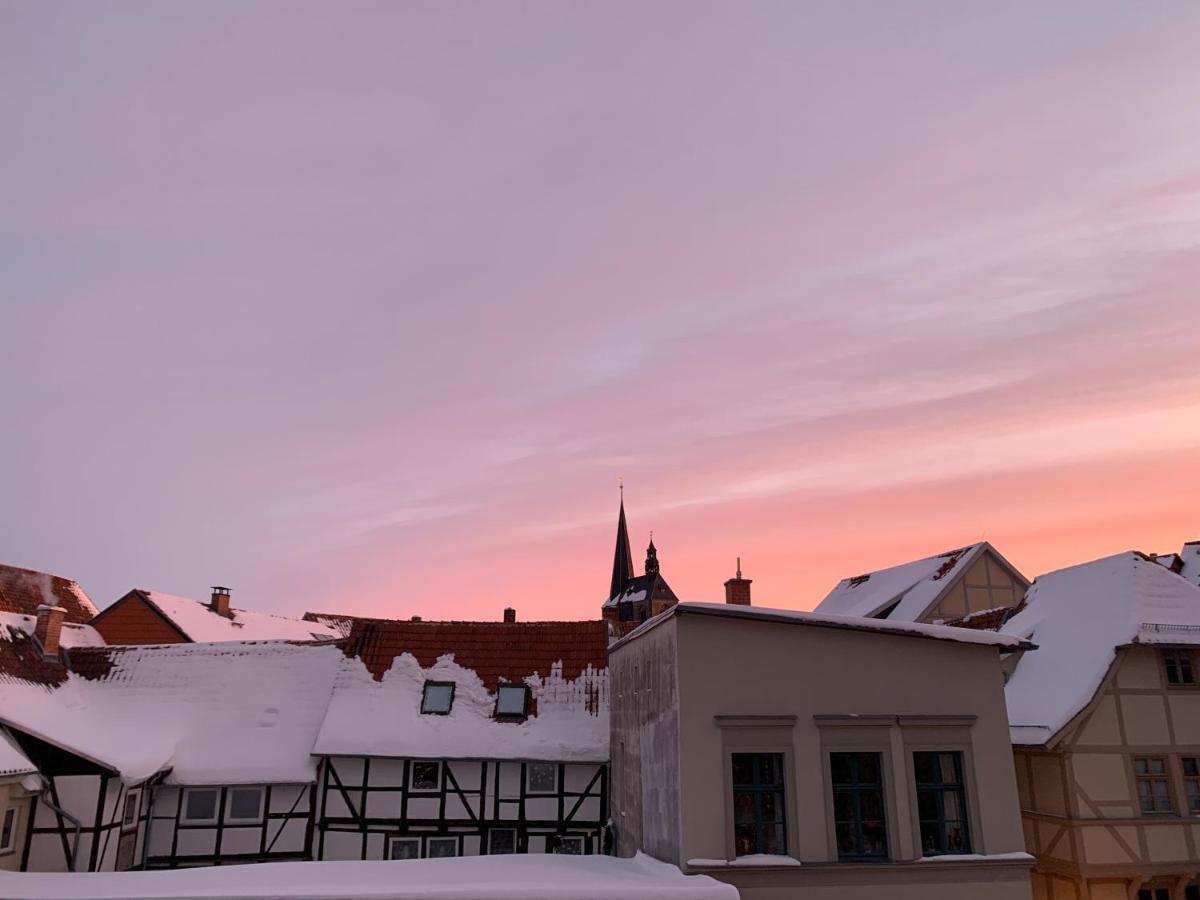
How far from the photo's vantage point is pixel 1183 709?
69.2 feet

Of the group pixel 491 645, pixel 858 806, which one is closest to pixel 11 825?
pixel 491 645

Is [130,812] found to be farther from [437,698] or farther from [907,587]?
[907,587]

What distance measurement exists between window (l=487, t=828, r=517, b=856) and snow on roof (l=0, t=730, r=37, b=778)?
10959mm

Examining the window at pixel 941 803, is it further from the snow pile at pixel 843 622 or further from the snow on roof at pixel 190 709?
the snow on roof at pixel 190 709

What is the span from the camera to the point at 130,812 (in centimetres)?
2278

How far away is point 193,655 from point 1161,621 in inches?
1054

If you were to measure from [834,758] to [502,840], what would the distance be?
11.1 metres

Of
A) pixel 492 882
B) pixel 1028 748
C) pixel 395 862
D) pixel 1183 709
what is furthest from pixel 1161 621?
pixel 395 862

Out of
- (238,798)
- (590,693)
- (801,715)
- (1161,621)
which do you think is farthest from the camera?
(590,693)

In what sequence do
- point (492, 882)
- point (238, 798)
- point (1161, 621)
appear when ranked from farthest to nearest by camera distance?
point (238, 798)
point (1161, 621)
point (492, 882)

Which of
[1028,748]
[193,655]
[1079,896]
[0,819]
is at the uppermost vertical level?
[193,655]

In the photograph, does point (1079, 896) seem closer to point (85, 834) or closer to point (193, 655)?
point (85, 834)

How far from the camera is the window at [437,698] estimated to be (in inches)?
1000

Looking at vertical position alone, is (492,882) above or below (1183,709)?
below
